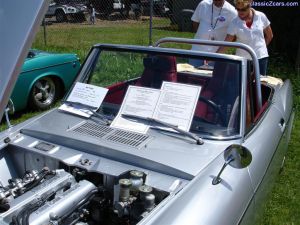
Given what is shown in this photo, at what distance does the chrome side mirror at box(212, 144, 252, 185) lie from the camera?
6.98 ft

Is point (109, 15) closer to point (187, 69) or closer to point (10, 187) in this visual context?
point (187, 69)

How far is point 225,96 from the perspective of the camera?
283 cm

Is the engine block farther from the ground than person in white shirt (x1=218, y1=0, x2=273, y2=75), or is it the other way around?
person in white shirt (x1=218, y1=0, x2=273, y2=75)

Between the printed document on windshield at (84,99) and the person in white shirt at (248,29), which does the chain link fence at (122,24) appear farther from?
the printed document on windshield at (84,99)

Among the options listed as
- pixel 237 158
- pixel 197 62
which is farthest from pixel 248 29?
pixel 237 158

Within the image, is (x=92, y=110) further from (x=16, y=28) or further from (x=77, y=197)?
(x=16, y=28)

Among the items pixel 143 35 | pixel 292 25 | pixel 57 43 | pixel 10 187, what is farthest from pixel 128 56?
pixel 143 35

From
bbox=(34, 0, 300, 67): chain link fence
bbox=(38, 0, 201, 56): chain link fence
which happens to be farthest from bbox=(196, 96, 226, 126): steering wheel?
bbox=(38, 0, 201, 56): chain link fence

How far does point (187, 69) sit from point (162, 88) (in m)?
0.52

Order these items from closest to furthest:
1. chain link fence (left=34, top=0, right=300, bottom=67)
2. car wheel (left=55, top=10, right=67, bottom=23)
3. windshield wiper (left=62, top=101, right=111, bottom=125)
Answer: windshield wiper (left=62, top=101, right=111, bottom=125) → chain link fence (left=34, top=0, right=300, bottom=67) → car wheel (left=55, top=10, right=67, bottom=23)

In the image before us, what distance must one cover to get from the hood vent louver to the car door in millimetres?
698

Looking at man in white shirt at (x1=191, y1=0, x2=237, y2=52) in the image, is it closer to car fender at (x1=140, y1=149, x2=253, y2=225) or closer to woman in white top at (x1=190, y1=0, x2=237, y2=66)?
woman in white top at (x1=190, y1=0, x2=237, y2=66)

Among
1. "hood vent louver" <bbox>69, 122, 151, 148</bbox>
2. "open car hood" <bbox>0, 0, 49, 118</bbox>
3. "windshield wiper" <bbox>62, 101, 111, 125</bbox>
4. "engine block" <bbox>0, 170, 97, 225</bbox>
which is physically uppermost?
"open car hood" <bbox>0, 0, 49, 118</bbox>

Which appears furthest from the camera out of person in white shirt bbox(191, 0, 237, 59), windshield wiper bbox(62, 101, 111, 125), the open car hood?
person in white shirt bbox(191, 0, 237, 59)
